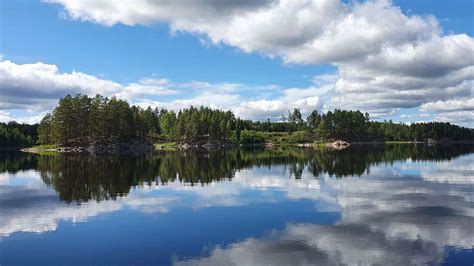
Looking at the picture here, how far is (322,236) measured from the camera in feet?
94.2

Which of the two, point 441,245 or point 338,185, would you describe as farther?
point 338,185

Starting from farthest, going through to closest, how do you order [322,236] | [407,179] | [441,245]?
[407,179] → [322,236] → [441,245]

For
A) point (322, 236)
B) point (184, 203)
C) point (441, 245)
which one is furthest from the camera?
point (184, 203)

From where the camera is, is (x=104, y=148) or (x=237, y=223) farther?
(x=104, y=148)

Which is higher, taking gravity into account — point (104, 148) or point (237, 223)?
point (104, 148)

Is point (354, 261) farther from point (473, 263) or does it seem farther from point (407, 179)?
point (407, 179)

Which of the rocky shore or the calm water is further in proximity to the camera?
the rocky shore

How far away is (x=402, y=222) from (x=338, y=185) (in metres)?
23.3

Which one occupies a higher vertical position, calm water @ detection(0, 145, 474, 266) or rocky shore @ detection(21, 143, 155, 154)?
rocky shore @ detection(21, 143, 155, 154)

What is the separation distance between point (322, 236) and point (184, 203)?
17.9 metres

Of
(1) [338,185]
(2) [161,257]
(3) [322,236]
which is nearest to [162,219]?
(2) [161,257]

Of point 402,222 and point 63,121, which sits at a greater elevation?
point 63,121

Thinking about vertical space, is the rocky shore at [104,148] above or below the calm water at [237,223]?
above

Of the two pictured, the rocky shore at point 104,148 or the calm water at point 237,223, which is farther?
the rocky shore at point 104,148
